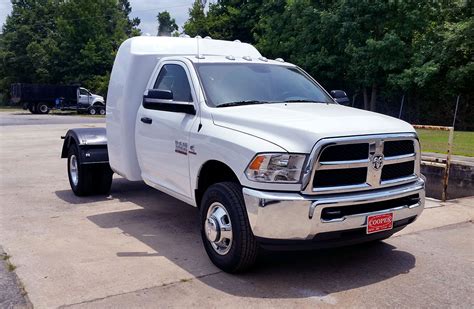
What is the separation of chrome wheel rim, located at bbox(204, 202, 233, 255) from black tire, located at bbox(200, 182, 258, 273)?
5 cm

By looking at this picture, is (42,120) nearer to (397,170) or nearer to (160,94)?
(160,94)

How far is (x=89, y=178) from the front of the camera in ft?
26.1

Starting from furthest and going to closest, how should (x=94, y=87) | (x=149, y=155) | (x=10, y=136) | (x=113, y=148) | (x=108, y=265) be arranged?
1. (x=94, y=87)
2. (x=10, y=136)
3. (x=113, y=148)
4. (x=149, y=155)
5. (x=108, y=265)

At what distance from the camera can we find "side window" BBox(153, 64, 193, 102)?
5746 millimetres

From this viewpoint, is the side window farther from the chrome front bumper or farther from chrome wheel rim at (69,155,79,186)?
chrome wheel rim at (69,155,79,186)

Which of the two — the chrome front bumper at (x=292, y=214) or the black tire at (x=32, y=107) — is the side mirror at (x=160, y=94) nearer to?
the chrome front bumper at (x=292, y=214)

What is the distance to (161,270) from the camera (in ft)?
15.9

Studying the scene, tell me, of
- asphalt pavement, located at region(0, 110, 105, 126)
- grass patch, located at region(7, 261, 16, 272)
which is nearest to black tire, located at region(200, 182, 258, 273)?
grass patch, located at region(7, 261, 16, 272)

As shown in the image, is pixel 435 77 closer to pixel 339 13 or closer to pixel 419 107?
pixel 419 107

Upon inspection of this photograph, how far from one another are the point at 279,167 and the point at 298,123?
488 mm

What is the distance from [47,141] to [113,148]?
10.9 metres

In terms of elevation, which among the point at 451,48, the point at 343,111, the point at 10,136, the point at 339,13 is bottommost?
the point at 10,136

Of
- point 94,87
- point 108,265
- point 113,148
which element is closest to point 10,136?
point 113,148

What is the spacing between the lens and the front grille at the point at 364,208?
4.24 m
